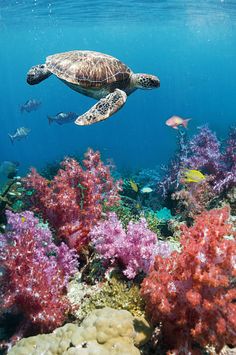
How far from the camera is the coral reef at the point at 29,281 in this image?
3549 millimetres

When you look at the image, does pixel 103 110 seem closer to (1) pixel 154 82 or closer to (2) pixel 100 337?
(1) pixel 154 82

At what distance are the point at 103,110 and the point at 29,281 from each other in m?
3.55

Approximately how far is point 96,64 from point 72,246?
14.6 feet

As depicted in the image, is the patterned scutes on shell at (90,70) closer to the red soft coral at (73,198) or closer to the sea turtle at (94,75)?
the sea turtle at (94,75)

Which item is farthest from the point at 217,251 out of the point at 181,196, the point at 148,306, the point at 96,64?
the point at 96,64

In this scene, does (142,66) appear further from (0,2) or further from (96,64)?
(96,64)

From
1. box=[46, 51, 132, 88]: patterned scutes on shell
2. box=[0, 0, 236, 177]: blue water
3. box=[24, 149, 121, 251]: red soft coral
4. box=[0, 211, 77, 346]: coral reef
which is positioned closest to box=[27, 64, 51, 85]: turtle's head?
box=[46, 51, 132, 88]: patterned scutes on shell

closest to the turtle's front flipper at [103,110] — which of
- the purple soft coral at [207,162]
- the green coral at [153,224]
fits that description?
the green coral at [153,224]

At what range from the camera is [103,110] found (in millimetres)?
6086

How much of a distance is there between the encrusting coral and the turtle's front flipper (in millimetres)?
3478

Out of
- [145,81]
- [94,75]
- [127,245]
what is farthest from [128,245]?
[145,81]

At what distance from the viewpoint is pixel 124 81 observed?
761 centimetres

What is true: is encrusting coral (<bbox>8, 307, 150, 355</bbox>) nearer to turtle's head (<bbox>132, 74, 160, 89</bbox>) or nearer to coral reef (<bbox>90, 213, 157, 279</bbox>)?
coral reef (<bbox>90, 213, 157, 279</bbox>)

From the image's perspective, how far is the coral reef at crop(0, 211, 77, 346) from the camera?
3549mm
